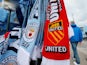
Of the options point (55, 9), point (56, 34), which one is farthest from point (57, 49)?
point (55, 9)

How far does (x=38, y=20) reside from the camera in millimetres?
1711

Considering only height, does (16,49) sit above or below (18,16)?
below

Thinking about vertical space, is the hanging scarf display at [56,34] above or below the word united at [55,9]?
below

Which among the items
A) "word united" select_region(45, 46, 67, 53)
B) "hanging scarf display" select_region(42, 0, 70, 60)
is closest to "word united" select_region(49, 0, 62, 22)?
"hanging scarf display" select_region(42, 0, 70, 60)

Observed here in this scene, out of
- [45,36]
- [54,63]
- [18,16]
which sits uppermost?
[18,16]

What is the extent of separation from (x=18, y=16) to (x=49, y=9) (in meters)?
0.20

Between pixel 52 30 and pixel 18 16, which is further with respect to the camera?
pixel 18 16

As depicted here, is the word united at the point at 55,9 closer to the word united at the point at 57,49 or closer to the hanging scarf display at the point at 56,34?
the hanging scarf display at the point at 56,34

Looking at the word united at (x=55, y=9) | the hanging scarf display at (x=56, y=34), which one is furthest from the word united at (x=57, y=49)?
the word united at (x=55, y=9)

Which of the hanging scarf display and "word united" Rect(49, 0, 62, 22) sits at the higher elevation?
"word united" Rect(49, 0, 62, 22)

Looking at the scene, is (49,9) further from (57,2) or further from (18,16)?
(18,16)

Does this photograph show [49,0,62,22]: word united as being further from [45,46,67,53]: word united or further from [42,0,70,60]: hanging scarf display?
[45,46,67,53]: word united

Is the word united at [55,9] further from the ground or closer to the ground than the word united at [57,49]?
further from the ground

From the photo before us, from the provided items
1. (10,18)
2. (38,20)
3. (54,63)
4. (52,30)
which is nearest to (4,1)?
(10,18)
